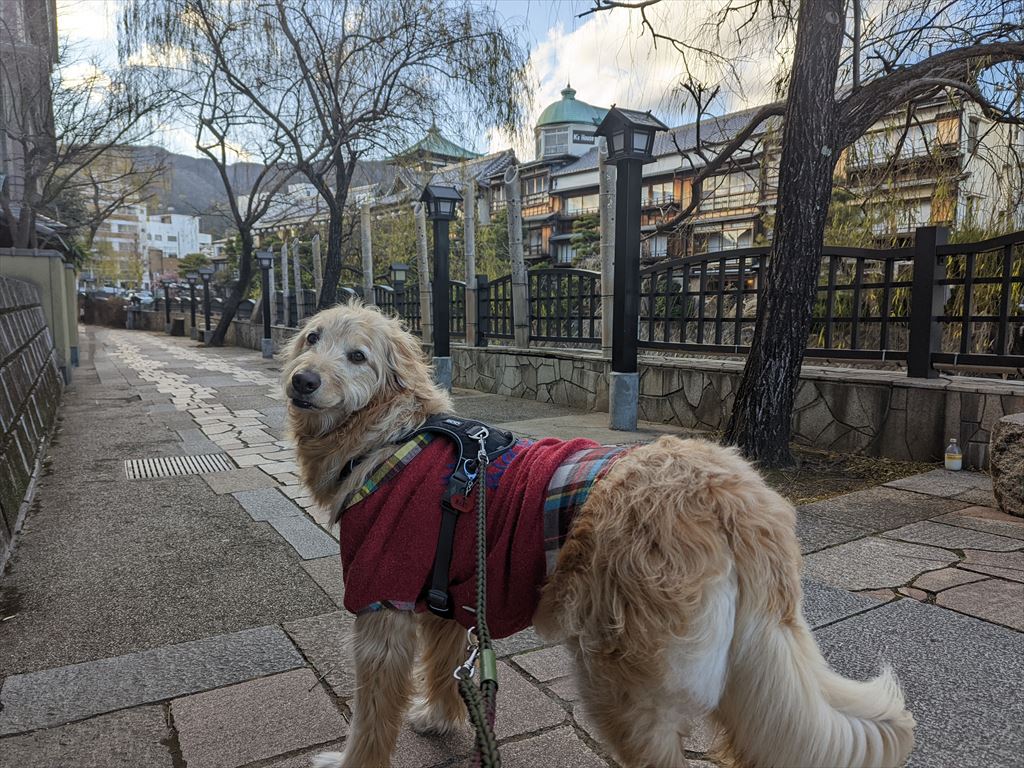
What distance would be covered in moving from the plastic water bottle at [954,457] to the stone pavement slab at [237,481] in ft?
18.1

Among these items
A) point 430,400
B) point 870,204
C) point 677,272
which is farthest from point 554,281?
point 430,400

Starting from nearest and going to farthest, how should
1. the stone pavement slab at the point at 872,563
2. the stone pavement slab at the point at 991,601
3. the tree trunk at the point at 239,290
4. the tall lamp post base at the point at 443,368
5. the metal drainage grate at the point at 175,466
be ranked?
the stone pavement slab at the point at 991,601, the stone pavement slab at the point at 872,563, the metal drainage grate at the point at 175,466, the tall lamp post base at the point at 443,368, the tree trunk at the point at 239,290

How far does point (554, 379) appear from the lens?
9914mm

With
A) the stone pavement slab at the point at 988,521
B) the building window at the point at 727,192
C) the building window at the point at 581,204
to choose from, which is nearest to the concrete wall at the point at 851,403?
the stone pavement slab at the point at 988,521

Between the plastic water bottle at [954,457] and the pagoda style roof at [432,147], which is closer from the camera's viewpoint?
the plastic water bottle at [954,457]

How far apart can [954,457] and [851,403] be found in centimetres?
100

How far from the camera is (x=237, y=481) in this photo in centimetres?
547

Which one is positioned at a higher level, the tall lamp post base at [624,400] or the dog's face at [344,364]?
the dog's face at [344,364]

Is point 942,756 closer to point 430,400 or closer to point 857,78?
point 430,400

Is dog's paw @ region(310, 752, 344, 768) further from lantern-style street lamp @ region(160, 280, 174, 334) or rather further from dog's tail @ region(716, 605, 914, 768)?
lantern-style street lamp @ region(160, 280, 174, 334)

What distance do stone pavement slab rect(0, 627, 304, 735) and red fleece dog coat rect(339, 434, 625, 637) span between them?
1.02 metres

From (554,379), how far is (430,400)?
303 inches

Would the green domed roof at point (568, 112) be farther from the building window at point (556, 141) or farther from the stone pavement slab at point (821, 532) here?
the stone pavement slab at point (821, 532)

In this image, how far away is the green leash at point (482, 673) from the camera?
1482mm
